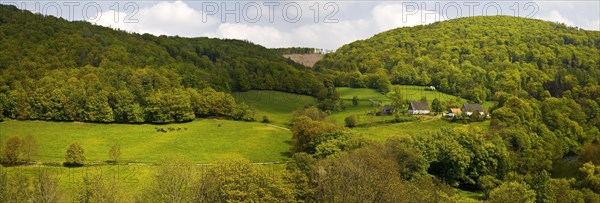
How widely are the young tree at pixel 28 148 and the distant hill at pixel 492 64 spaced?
334 feet

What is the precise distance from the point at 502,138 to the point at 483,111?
102ft

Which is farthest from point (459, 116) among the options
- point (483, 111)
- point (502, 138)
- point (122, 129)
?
point (122, 129)

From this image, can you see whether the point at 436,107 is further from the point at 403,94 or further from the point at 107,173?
the point at 107,173

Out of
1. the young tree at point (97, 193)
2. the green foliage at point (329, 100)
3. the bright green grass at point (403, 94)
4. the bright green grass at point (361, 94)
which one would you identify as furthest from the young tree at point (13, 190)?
the bright green grass at point (361, 94)

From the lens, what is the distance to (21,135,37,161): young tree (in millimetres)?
72875

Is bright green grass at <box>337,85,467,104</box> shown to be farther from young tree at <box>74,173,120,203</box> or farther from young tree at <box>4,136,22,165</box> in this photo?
young tree at <box>74,173,120,203</box>

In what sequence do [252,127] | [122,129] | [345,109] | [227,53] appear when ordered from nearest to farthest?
1. [122,129]
2. [252,127]
3. [345,109]
4. [227,53]

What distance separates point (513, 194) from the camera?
5041 centimetres

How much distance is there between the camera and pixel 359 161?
53656 mm

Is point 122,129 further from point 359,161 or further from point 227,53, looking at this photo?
point 227,53

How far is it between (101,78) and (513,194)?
90.3 metres

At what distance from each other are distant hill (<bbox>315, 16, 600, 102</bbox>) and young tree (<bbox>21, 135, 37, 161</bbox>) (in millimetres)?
101666

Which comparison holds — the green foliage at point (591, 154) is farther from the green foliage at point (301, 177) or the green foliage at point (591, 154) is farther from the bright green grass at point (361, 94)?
the bright green grass at point (361, 94)

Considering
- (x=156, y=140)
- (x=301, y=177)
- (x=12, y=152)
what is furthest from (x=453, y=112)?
(x=12, y=152)
